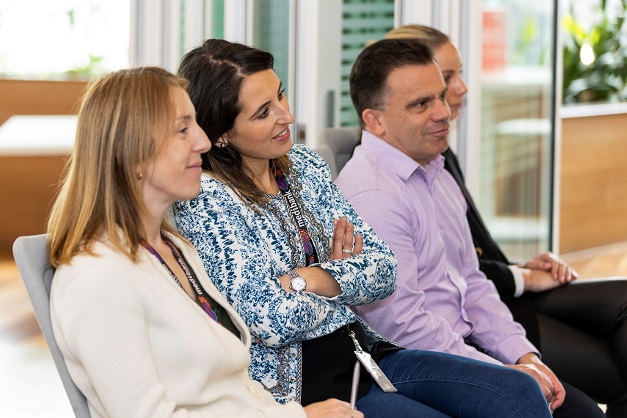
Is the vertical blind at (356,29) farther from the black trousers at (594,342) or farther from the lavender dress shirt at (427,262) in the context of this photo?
the black trousers at (594,342)

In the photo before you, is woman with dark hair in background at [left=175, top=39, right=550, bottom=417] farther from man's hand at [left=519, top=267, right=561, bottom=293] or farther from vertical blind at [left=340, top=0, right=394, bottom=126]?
vertical blind at [left=340, top=0, right=394, bottom=126]

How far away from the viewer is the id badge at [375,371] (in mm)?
1770

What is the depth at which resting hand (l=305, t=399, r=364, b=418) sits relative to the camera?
156 centimetres

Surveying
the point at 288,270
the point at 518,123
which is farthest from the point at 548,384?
the point at 518,123

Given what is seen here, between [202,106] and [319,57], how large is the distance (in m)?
→ 1.88

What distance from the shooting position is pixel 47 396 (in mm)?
3514

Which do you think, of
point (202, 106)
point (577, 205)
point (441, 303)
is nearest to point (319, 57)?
point (441, 303)

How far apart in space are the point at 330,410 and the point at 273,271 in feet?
1.03

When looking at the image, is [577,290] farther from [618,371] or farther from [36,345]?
[36,345]

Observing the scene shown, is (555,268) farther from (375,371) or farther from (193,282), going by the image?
(193,282)

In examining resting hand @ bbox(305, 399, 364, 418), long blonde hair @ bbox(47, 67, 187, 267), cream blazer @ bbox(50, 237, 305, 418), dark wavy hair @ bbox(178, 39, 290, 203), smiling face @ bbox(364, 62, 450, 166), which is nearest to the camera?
cream blazer @ bbox(50, 237, 305, 418)

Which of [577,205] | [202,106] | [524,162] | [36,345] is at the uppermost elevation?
[202,106]

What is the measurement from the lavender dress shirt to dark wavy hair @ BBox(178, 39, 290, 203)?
43cm

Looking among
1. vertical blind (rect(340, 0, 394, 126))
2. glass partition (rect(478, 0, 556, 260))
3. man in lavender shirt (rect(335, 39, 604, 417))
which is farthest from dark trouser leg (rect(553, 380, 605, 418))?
glass partition (rect(478, 0, 556, 260))
